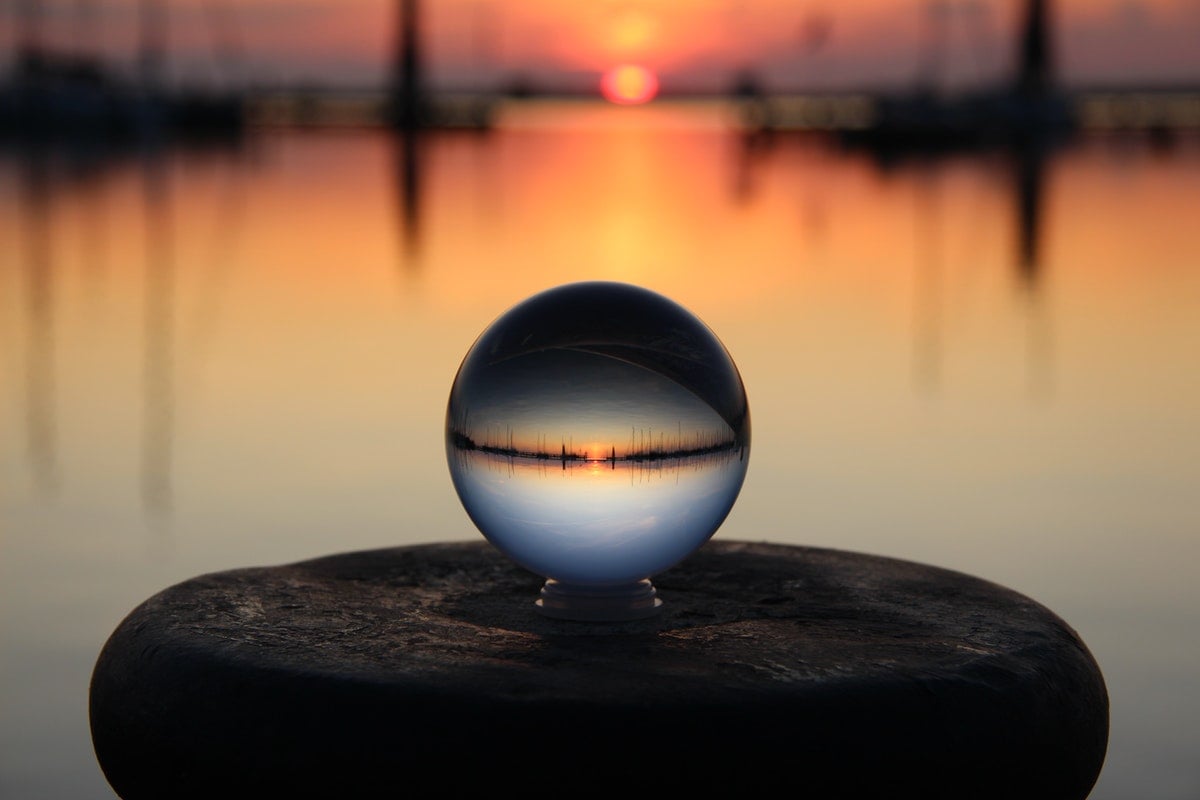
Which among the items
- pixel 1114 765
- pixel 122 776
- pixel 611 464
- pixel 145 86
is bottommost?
pixel 1114 765

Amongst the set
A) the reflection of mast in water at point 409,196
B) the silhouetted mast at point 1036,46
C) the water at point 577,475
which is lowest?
the water at point 577,475

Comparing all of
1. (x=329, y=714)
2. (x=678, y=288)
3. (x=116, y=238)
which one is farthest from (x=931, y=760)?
(x=116, y=238)

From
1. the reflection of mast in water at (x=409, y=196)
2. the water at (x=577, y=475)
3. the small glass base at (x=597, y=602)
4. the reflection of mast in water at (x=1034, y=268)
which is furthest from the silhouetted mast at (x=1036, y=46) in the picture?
the small glass base at (x=597, y=602)

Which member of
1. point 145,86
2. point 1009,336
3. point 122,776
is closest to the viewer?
point 122,776

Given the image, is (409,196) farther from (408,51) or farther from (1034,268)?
(408,51)

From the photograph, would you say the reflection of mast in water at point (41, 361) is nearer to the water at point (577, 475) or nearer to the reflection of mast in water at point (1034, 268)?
the water at point (577, 475)

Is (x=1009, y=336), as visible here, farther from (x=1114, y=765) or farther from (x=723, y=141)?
(x=723, y=141)
